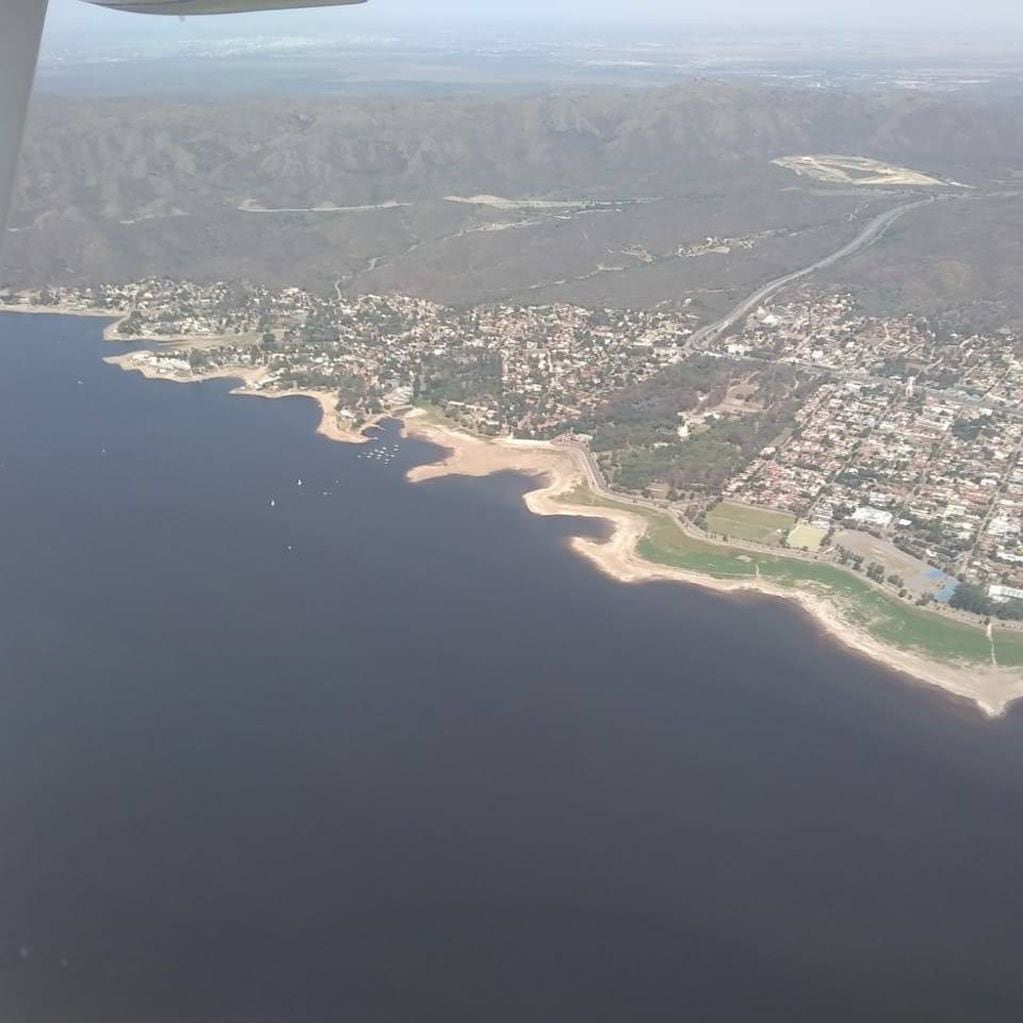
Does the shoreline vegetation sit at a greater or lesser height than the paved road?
lesser

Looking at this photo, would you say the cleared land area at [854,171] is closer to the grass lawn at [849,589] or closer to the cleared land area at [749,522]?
the cleared land area at [749,522]

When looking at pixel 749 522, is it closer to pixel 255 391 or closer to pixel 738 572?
pixel 738 572

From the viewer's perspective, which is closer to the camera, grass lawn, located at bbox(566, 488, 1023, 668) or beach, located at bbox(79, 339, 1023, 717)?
beach, located at bbox(79, 339, 1023, 717)

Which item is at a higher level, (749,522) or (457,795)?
(749,522)

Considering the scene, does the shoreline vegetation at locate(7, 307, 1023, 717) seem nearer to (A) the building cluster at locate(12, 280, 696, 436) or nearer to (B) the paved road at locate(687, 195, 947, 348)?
(A) the building cluster at locate(12, 280, 696, 436)

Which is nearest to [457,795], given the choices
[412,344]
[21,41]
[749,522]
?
[749,522]

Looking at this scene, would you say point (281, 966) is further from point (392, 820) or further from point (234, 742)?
point (234, 742)

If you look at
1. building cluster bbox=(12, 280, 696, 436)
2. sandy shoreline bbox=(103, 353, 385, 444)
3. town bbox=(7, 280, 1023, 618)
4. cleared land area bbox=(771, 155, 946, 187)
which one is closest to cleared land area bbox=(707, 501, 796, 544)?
town bbox=(7, 280, 1023, 618)

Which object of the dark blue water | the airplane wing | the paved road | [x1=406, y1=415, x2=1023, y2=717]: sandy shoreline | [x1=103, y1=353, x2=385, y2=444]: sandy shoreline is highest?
the airplane wing
